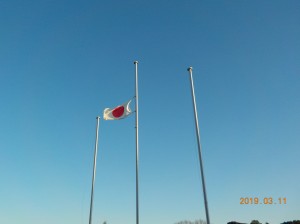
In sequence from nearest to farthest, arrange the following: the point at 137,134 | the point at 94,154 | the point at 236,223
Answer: the point at 137,134, the point at 94,154, the point at 236,223

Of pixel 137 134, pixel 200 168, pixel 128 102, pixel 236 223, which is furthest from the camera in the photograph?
pixel 236 223

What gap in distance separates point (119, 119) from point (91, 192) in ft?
21.5

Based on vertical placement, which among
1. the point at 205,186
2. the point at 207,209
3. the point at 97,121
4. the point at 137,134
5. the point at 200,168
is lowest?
the point at 207,209

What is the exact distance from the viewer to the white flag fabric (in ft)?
73.3

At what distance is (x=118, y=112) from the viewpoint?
2291 cm

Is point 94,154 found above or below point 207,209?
above

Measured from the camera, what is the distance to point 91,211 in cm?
2259

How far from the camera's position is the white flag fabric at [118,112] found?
73.3ft

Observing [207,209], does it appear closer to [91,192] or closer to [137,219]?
[137,219]

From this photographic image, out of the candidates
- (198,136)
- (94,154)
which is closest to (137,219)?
(198,136)

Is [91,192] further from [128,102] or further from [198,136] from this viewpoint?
[198,136]

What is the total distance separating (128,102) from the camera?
22422 mm

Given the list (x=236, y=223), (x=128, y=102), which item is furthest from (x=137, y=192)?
(x=236, y=223)

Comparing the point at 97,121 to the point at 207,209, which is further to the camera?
the point at 97,121
